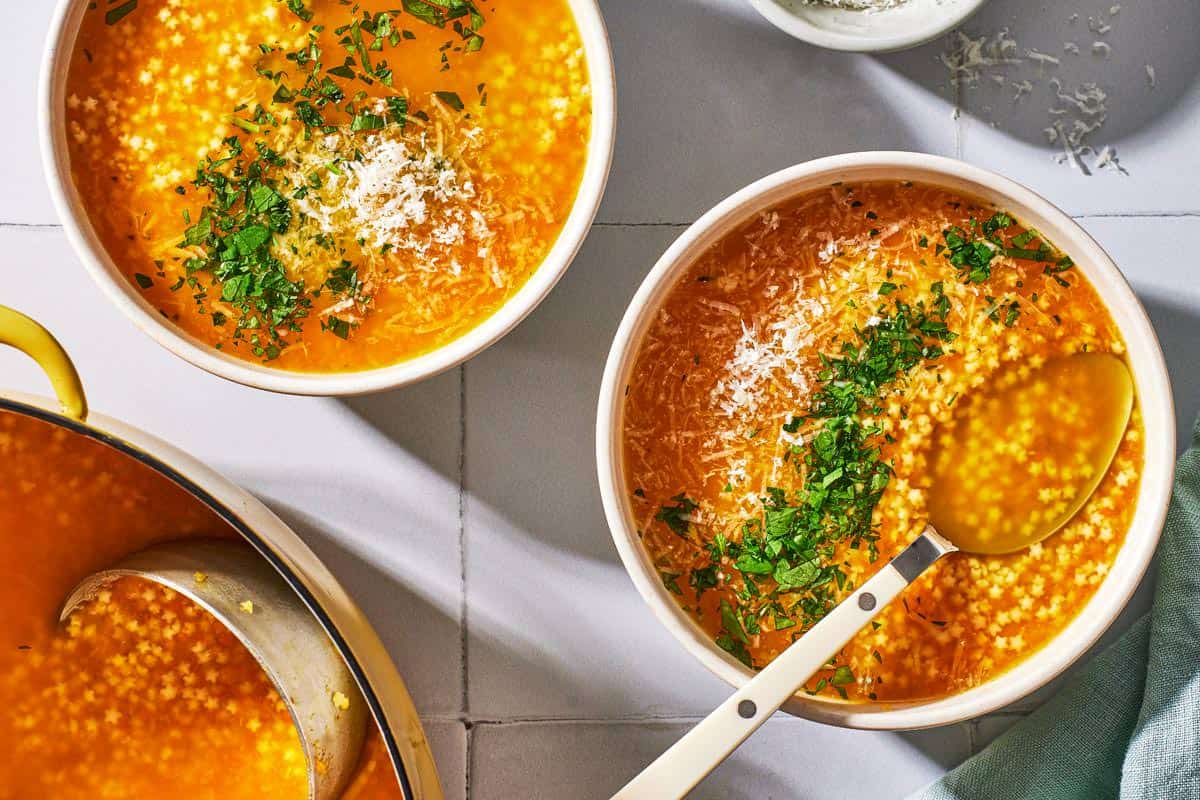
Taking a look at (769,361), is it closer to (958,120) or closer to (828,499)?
(828,499)

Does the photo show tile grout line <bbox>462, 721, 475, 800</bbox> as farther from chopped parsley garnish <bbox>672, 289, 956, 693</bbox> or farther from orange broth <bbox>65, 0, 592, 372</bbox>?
orange broth <bbox>65, 0, 592, 372</bbox>

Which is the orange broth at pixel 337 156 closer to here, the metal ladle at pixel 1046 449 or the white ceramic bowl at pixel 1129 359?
the white ceramic bowl at pixel 1129 359

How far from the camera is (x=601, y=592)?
69.2 inches

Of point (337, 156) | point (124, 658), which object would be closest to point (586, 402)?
point (337, 156)

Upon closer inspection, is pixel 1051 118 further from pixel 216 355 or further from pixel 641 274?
pixel 216 355

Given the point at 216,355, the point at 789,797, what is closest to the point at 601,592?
the point at 789,797

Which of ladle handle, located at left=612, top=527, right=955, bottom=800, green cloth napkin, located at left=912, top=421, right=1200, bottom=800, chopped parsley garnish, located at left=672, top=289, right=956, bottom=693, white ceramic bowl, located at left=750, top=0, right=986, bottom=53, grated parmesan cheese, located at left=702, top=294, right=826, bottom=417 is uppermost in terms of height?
white ceramic bowl, located at left=750, top=0, right=986, bottom=53

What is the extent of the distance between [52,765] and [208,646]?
31 cm

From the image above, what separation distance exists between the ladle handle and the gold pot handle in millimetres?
883

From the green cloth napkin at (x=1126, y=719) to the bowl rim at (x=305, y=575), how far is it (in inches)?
33.4

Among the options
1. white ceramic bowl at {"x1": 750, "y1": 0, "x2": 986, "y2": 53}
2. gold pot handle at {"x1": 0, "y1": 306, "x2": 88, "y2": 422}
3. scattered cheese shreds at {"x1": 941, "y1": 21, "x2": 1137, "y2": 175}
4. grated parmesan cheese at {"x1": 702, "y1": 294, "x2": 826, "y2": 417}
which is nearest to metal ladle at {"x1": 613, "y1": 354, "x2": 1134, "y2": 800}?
grated parmesan cheese at {"x1": 702, "y1": 294, "x2": 826, "y2": 417}

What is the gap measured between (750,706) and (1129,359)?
737 millimetres

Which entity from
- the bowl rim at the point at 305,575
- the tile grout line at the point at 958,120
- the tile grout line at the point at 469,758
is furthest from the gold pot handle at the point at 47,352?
the tile grout line at the point at 958,120

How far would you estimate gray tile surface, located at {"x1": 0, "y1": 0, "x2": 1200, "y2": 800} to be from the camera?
1.74 m
